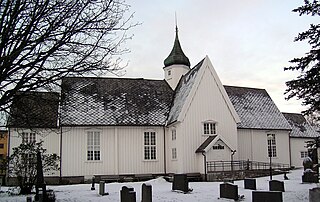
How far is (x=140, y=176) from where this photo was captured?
3225 centimetres

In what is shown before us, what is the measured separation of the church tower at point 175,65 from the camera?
39375 mm

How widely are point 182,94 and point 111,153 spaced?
308 inches

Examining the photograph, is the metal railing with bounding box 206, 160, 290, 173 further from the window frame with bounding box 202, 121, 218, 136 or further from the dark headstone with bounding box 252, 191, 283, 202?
the dark headstone with bounding box 252, 191, 283, 202

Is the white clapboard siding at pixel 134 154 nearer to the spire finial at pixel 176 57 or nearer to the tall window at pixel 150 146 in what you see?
→ the tall window at pixel 150 146

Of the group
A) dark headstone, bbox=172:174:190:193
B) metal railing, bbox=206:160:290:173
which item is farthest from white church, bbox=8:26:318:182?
dark headstone, bbox=172:174:190:193

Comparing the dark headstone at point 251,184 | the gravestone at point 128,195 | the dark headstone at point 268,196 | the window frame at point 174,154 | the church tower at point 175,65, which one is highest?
the church tower at point 175,65

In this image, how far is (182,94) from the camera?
3362cm

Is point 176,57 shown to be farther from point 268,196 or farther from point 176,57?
point 268,196

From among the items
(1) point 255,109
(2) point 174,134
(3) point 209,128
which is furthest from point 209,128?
(1) point 255,109

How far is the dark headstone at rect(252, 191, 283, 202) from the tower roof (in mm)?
28071

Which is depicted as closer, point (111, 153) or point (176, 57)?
point (111, 153)

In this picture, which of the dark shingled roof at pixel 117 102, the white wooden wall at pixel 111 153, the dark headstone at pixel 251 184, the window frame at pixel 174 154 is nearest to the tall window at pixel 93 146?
the white wooden wall at pixel 111 153

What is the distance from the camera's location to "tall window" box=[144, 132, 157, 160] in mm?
33000

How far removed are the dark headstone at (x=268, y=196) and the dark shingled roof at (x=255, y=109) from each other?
22870 millimetres
